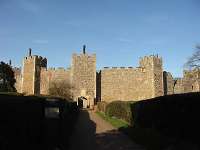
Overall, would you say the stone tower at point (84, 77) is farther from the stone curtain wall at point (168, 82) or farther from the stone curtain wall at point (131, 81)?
the stone curtain wall at point (168, 82)

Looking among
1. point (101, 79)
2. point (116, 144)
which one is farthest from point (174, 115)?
point (101, 79)

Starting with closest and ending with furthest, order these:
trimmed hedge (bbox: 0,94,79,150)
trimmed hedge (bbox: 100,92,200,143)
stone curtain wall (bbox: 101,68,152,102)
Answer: trimmed hedge (bbox: 0,94,79,150)
trimmed hedge (bbox: 100,92,200,143)
stone curtain wall (bbox: 101,68,152,102)

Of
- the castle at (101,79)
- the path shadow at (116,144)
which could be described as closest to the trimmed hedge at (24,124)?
the path shadow at (116,144)

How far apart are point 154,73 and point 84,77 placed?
9.02m

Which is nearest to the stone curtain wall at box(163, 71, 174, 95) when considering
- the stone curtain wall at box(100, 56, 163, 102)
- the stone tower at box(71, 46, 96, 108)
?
the stone curtain wall at box(100, 56, 163, 102)

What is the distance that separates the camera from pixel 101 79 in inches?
1993

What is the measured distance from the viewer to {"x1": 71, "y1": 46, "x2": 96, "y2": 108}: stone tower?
48469 mm

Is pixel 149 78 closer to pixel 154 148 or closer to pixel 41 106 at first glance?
pixel 154 148

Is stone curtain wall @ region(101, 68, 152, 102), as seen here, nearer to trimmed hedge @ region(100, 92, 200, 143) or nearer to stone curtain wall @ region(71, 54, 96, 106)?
stone curtain wall @ region(71, 54, 96, 106)

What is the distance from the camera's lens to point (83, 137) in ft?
43.7

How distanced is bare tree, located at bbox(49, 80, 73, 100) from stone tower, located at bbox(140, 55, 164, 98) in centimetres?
1026

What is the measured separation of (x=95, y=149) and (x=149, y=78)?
132 ft

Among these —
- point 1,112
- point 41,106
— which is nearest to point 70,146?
point 41,106

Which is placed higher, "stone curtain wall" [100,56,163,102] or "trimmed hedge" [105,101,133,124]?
"stone curtain wall" [100,56,163,102]
